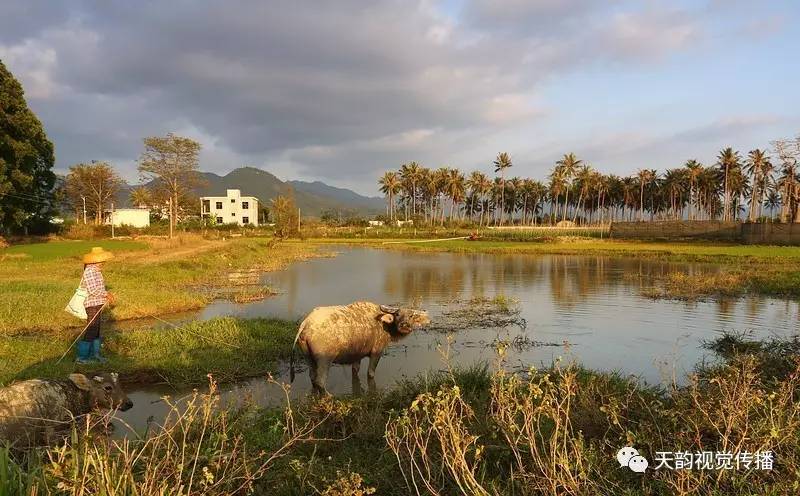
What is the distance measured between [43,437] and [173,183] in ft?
193

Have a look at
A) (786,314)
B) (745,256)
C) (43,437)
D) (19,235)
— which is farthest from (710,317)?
(19,235)

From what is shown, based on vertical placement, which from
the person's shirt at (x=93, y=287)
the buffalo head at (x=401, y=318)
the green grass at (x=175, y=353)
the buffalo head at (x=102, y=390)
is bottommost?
A: the green grass at (x=175, y=353)

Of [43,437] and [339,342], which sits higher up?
[339,342]

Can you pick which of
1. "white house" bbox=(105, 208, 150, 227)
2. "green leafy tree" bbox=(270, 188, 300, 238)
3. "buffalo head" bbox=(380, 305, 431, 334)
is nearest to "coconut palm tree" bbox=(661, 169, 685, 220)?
"green leafy tree" bbox=(270, 188, 300, 238)

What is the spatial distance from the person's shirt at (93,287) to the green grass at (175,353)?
0.90 metres

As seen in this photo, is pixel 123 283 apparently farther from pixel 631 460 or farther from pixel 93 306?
pixel 631 460

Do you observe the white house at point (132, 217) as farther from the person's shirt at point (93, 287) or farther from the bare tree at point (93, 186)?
the person's shirt at point (93, 287)

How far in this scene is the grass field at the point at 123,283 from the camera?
1059cm

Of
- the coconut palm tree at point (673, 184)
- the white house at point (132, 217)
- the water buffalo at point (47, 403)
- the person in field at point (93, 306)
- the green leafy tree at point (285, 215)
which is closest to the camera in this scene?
the water buffalo at point (47, 403)

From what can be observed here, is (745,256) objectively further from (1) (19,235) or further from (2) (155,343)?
(1) (19,235)

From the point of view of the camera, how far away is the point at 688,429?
11.5ft

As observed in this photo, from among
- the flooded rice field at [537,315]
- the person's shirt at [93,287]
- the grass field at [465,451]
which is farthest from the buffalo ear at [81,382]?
the person's shirt at [93,287]

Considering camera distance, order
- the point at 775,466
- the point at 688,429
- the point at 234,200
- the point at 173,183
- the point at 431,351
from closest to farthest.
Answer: the point at 775,466 < the point at 688,429 < the point at 431,351 < the point at 173,183 < the point at 234,200

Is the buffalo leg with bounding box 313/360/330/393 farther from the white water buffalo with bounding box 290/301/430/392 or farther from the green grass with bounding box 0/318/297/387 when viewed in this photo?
the green grass with bounding box 0/318/297/387
